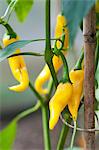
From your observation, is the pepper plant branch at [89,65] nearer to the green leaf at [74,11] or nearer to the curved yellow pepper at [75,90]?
the curved yellow pepper at [75,90]

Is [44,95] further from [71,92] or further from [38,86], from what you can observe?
[71,92]

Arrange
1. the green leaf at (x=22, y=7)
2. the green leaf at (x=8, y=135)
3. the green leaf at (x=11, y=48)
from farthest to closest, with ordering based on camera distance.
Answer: the green leaf at (x=8, y=135)
the green leaf at (x=22, y=7)
the green leaf at (x=11, y=48)

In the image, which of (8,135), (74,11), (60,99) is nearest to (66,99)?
(60,99)

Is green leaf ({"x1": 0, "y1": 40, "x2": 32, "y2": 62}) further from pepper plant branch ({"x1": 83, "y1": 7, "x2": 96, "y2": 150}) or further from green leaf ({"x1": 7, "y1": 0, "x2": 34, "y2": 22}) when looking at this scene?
green leaf ({"x1": 7, "y1": 0, "x2": 34, "y2": 22})

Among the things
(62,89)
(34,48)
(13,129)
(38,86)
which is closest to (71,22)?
(62,89)

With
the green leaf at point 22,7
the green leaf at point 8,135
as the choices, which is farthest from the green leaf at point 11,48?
the green leaf at point 8,135

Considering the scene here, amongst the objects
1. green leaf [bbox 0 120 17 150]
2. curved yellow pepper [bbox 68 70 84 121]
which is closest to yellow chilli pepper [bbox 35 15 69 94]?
curved yellow pepper [bbox 68 70 84 121]

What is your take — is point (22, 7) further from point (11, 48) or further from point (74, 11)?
point (74, 11)
